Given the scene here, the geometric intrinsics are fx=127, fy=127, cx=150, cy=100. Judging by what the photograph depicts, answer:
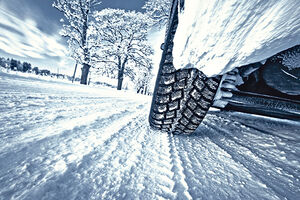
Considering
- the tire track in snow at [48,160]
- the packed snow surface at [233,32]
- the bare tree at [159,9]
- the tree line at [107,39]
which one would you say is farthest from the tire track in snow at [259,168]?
the tree line at [107,39]

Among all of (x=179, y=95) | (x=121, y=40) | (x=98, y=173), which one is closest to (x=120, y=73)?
(x=121, y=40)

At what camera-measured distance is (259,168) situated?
18.4 inches

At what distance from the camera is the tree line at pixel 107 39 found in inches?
302

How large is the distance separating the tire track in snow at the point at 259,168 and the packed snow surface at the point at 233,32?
0.37 meters

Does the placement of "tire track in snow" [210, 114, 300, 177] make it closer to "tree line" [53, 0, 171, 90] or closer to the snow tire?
the snow tire

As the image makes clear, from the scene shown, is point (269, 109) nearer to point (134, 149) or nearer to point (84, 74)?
point (134, 149)

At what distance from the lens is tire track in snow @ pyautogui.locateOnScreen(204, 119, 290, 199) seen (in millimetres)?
362

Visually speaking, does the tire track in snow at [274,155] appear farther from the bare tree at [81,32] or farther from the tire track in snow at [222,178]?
the bare tree at [81,32]

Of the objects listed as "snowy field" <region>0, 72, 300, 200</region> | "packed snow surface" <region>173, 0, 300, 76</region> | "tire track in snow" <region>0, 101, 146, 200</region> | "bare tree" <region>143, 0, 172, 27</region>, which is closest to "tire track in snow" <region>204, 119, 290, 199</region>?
"snowy field" <region>0, 72, 300, 200</region>

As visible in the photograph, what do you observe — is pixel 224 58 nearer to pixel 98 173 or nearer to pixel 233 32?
pixel 233 32

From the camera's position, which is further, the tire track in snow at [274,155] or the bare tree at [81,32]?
the bare tree at [81,32]

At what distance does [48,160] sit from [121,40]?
32.2ft

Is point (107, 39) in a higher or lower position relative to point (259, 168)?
higher

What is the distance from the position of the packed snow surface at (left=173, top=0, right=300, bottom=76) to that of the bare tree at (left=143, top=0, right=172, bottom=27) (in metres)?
5.35
